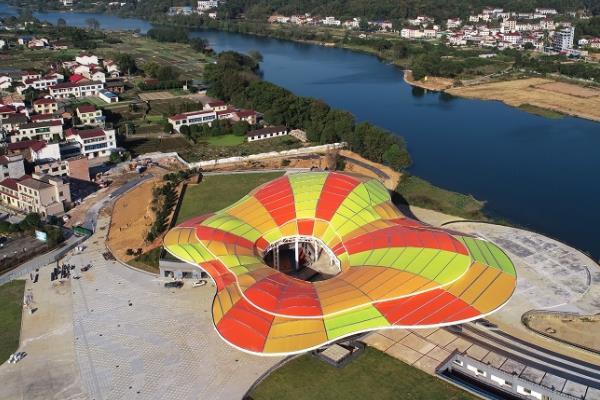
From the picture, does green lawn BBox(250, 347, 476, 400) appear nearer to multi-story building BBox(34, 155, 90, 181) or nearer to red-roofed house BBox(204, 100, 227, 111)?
multi-story building BBox(34, 155, 90, 181)

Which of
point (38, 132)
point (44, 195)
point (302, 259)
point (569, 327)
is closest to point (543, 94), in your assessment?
point (569, 327)

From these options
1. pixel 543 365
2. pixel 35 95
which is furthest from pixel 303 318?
pixel 35 95

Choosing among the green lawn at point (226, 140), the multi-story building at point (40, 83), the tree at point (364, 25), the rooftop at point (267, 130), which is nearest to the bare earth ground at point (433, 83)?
the rooftop at point (267, 130)

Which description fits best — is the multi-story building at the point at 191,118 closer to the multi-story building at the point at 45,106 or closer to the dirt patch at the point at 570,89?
the multi-story building at the point at 45,106

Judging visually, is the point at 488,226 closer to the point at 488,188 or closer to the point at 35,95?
the point at 488,188


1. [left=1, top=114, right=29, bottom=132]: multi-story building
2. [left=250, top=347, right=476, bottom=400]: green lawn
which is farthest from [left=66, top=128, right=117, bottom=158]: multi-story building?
[left=250, top=347, right=476, bottom=400]: green lawn

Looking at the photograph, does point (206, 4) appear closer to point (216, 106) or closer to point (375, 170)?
point (216, 106)
